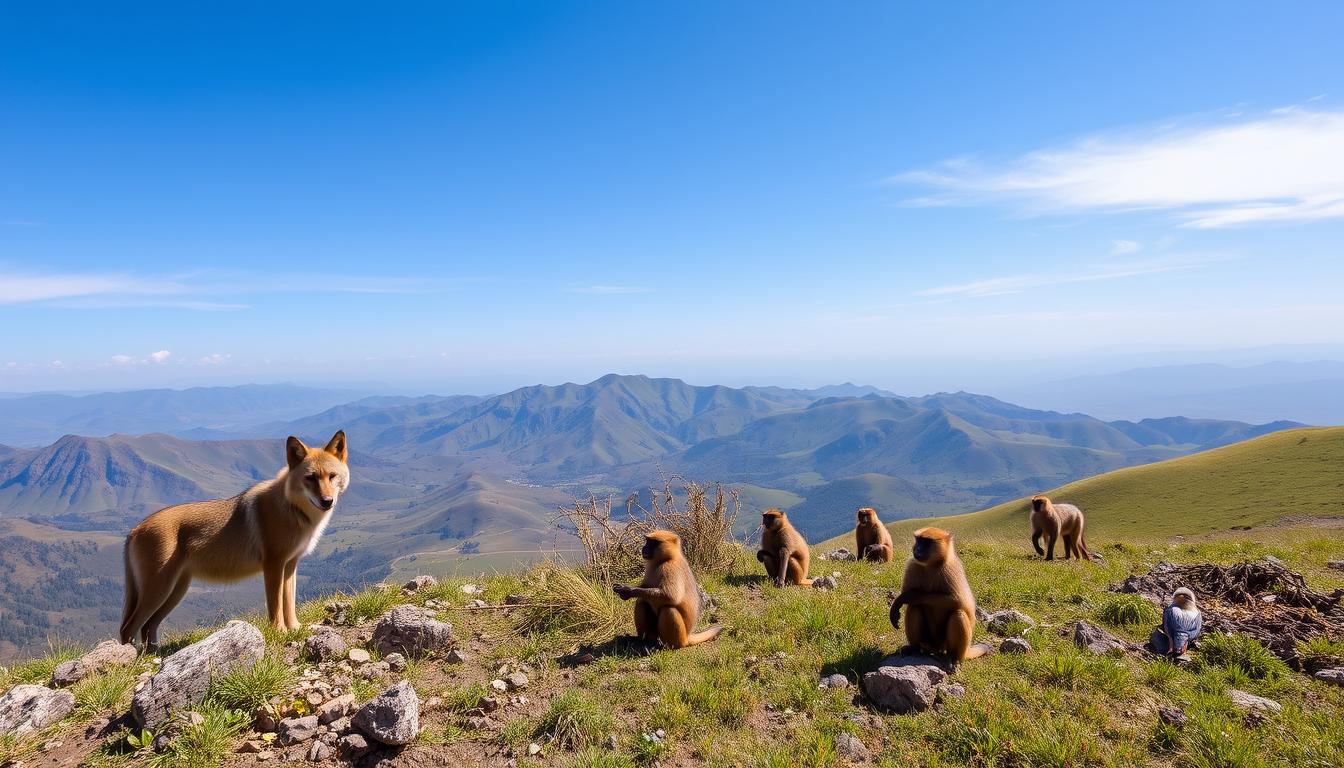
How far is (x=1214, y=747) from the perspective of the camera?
16.8 feet

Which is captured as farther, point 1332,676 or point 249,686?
point 1332,676

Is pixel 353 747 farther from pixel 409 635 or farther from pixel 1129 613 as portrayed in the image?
pixel 1129 613

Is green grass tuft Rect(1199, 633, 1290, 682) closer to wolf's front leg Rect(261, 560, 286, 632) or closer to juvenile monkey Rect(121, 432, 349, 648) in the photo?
juvenile monkey Rect(121, 432, 349, 648)

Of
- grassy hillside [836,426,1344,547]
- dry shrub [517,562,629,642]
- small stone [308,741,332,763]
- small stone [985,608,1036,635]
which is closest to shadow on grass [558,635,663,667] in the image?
dry shrub [517,562,629,642]

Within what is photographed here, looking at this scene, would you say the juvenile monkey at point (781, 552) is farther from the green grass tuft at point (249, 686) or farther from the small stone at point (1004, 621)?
the green grass tuft at point (249, 686)

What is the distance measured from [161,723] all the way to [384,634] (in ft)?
7.71

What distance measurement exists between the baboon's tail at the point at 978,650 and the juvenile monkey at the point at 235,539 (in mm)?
8240

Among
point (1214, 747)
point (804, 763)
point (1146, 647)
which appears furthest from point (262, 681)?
point (1146, 647)

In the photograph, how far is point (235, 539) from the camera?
718 cm

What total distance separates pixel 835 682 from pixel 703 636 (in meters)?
1.94

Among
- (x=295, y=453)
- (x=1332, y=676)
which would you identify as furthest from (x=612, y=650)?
(x=1332, y=676)

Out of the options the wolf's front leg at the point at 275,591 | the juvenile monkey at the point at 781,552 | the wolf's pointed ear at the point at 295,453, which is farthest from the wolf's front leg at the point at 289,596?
the juvenile monkey at the point at 781,552

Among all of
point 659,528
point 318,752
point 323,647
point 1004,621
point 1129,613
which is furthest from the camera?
point 659,528

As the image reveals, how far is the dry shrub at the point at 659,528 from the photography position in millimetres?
11088
